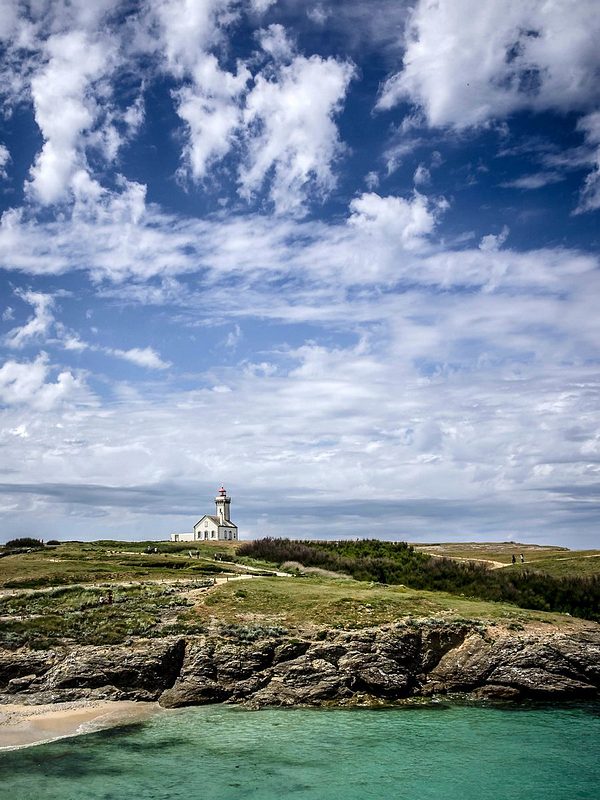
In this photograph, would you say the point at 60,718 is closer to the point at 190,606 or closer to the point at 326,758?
the point at 190,606

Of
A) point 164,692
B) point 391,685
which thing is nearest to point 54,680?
point 164,692

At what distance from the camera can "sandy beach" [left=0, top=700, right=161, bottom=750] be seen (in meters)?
31.6

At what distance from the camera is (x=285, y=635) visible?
1626 inches

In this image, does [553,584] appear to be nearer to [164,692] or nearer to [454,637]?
[454,637]

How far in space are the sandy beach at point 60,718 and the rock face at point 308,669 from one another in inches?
40.3

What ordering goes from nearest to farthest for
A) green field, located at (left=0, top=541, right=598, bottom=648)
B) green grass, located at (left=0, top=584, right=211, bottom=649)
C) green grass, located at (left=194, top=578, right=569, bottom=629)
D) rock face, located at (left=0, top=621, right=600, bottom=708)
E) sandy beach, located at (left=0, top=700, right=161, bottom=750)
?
1. sandy beach, located at (left=0, top=700, right=161, bottom=750)
2. rock face, located at (left=0, top=621, right=600, bottom=708)
3. green grass, located at (left=0, top=584, right=211, bottom=649)
4. green field, located at (left=0, top=541, right=598, bottom=648)
5. green grass, located at (left=194, top=578, right=569, bottom=629)

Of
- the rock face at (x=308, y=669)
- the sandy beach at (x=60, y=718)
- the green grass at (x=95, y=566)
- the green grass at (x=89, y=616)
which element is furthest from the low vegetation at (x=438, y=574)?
the sandy beach at (x=60, y=718)

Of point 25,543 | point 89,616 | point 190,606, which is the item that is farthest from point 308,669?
point 25,543

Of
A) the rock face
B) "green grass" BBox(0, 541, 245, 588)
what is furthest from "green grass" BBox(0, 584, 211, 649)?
"green grass" BBox(0, 541, 245, 588)

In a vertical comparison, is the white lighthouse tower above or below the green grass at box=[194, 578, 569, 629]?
above

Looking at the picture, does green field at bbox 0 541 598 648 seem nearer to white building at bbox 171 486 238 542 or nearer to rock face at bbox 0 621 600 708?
rock face at bbox 0 621 600 708

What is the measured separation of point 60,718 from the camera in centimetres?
3412

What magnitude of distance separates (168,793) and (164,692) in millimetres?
14006

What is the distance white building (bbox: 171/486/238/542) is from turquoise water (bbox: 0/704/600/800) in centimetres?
8289
